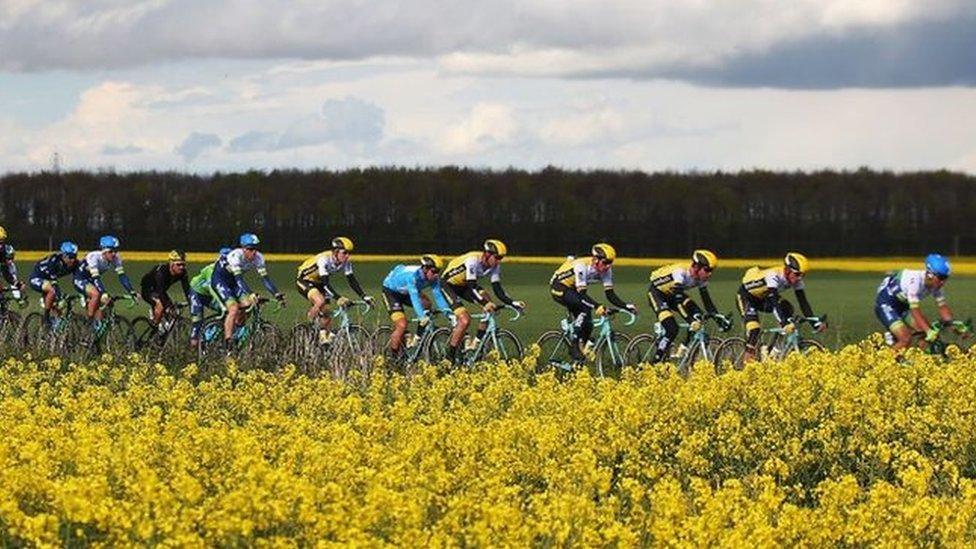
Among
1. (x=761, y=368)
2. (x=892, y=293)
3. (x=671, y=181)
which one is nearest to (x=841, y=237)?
(x=671, y=181)

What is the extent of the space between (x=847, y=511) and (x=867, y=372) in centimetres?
887

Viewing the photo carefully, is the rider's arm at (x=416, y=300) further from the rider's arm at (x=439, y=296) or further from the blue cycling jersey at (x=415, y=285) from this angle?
the rider's arm at (x=439, y=296)

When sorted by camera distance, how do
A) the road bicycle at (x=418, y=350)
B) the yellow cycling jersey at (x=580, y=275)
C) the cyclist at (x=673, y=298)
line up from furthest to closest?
the road bicycle at (x=418, y=350) < the yellow cycling jersey at (x=580, y=275) < the cyclist at (x=673, y=298)

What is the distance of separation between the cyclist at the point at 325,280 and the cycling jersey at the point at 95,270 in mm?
4048

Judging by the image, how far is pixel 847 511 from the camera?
11.1 m

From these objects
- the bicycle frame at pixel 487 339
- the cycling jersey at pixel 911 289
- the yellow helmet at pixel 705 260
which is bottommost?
the bicycle frame at pixel 487 339

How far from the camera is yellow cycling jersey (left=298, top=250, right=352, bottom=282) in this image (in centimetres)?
2742

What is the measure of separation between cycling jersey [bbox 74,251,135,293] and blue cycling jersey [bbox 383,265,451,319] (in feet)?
20.2

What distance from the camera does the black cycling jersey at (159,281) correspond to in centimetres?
3002

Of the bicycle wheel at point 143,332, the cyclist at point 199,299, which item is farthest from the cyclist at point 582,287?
the bicycle wheel at point 143,332

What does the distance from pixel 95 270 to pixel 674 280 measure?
10870 millimetres

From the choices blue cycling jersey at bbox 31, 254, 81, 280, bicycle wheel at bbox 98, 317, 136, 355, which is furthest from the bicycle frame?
blue cycling jersey at bbox 31, 254, 81, 280

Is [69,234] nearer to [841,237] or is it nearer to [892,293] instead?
[841,237]

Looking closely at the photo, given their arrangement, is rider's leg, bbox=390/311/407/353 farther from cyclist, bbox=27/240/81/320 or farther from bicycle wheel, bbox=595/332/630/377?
cyclist, bbox=27/240/81/320
